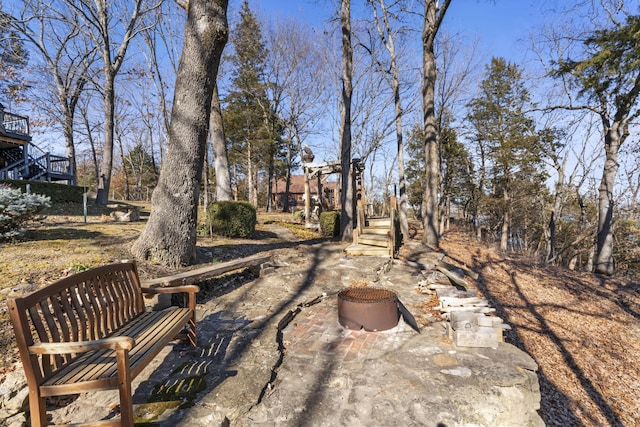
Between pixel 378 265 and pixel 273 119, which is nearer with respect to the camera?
pixel 378 265

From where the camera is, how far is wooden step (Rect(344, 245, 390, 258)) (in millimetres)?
7764

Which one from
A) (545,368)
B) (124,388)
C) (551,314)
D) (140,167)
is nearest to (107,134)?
(124,388)

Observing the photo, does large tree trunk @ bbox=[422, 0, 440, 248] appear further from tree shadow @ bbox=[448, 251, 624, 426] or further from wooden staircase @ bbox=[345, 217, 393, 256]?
tree shadow @ bbox=[448, 251, 624, 426]

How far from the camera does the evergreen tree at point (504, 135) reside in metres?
17.4

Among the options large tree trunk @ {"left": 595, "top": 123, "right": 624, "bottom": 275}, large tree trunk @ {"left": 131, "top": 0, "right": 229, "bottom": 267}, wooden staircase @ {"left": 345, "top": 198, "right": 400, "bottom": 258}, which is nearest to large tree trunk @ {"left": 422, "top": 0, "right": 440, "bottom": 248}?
wooden staircase @ {"left": 345, "top": 198, "right": 400, "bottom": 258}

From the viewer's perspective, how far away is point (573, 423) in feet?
12.4

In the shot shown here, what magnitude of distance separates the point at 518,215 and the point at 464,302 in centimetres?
1968

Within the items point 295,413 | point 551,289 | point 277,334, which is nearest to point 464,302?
point 277,334

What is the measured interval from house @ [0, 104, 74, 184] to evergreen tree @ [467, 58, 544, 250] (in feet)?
81.8

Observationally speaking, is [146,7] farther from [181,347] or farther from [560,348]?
[560,348]

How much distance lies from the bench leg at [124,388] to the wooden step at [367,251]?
6500 millimetres

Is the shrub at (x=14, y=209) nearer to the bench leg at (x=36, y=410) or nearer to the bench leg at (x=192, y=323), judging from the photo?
the bench leg at (x=192, y=323)

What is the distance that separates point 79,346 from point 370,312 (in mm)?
2783

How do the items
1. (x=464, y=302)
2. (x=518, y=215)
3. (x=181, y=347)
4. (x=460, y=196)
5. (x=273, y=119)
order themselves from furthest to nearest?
1. (x=460, y=196)
2. (x=273, y=119)
3. (x=518, y=215)
4. (x=464, y=302)
5. (x=181, y=347)
